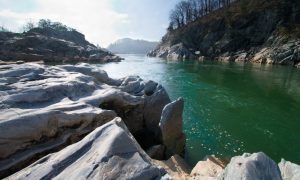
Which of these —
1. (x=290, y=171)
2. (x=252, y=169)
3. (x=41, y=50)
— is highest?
(x=41, y=50)

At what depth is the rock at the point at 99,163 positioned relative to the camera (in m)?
4.93

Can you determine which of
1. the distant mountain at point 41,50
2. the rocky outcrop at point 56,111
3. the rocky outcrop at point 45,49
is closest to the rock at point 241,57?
the distant mountain at point 41,50

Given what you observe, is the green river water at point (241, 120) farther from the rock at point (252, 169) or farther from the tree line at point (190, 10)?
the tree line at point (190, 10)

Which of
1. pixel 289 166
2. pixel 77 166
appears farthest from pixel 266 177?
pixel 77 166

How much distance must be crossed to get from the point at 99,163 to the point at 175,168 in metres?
4.90

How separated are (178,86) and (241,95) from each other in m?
8.19

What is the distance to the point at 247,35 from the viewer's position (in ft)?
260

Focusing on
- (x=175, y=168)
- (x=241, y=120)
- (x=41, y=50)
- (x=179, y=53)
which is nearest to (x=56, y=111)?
(x=175, y=168)

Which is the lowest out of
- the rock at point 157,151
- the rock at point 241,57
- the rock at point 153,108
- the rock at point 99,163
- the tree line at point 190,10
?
the rock at point 241,57

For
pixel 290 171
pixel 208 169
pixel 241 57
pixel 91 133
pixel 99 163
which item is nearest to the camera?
pixel 99 163

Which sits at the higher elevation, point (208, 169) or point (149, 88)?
point (149, 88)

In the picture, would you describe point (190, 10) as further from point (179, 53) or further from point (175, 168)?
point (175, 168)

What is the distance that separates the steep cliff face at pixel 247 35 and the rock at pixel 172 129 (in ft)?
181

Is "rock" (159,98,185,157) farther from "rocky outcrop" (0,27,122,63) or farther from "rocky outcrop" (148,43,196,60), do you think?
"rocky outcrop" (148,43,196,60)
